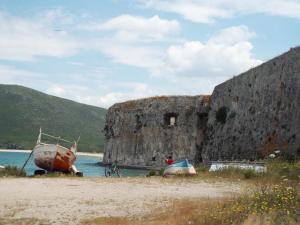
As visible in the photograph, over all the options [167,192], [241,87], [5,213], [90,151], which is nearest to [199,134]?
[241,87]

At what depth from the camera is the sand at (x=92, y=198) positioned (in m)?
11.9

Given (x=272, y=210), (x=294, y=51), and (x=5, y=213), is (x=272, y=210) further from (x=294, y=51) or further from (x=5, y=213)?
(x=294, y=51)

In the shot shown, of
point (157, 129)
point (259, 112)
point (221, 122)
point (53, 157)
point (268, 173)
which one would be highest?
point (157, 129)

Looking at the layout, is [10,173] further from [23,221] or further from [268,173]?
[23,221]

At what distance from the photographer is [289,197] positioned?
32.8 ft

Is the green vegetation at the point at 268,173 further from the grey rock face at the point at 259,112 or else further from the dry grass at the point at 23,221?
the dry grass at the point at 23,221

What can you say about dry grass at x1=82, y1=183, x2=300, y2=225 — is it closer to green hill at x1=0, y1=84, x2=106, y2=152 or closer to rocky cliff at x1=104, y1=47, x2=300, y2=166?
rocky cliff at x1=104, y1=47, x2=300, y2=166

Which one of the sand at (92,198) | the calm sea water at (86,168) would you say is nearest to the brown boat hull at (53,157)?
the calm sea water at (86,168)

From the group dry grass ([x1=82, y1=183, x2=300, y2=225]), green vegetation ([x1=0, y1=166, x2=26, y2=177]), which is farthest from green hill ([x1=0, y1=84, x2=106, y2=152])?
dry grass ([x1=82, y1=183, x2=300, y2=225])

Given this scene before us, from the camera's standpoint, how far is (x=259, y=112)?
3828 cm

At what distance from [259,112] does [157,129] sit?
29.0 m

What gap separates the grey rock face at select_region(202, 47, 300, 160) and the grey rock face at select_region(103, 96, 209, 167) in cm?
1081

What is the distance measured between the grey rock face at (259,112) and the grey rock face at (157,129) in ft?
35.5

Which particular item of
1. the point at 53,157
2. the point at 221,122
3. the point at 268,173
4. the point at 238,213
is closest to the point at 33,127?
the point at 221,122
